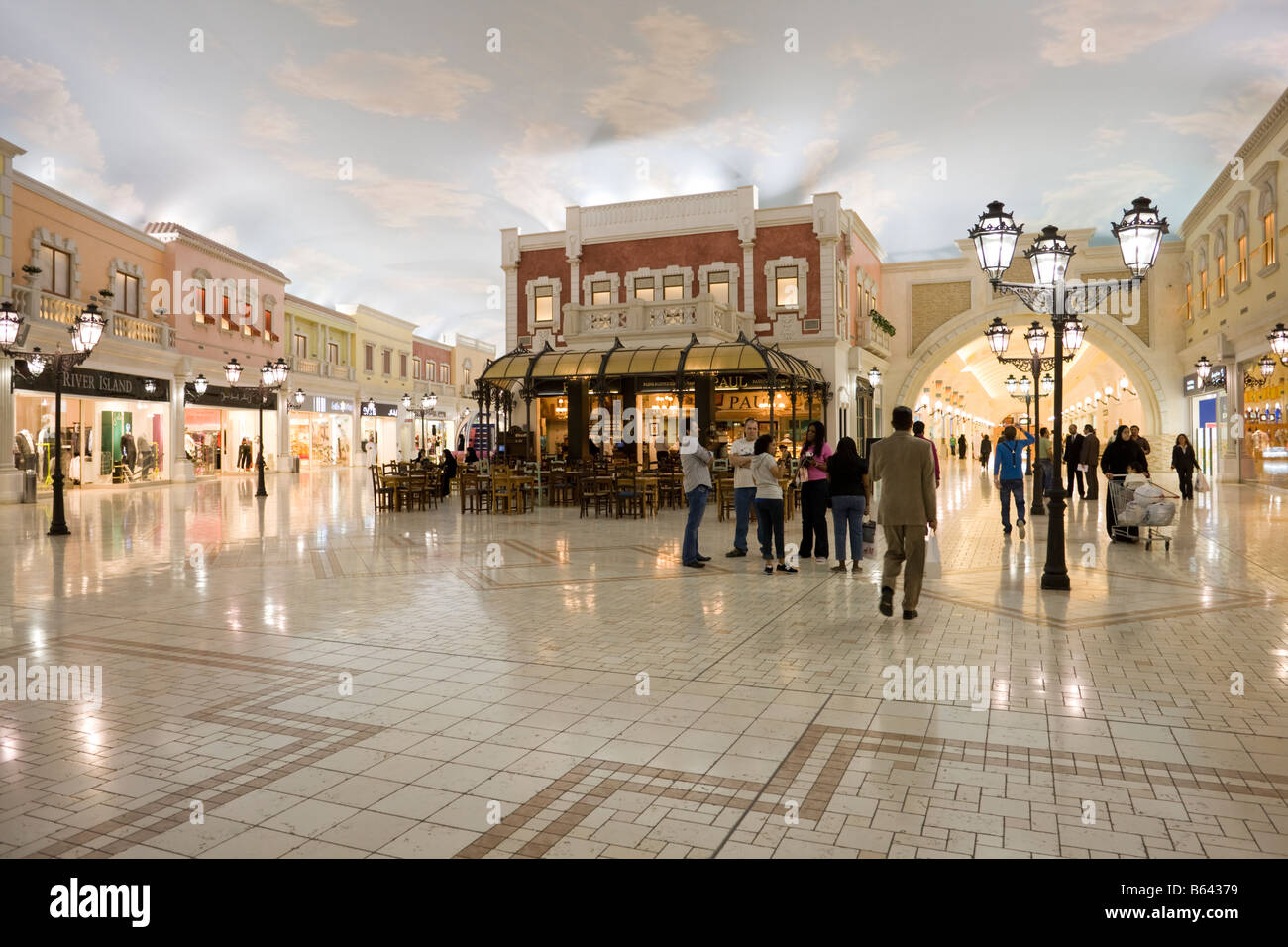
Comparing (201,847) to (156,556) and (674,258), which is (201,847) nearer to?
(156,556)

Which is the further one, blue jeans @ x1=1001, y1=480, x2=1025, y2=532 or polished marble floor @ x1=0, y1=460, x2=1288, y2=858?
blue jeans @ x1=1001, y1=480, x2=1025, y2=532

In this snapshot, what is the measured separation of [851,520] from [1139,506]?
4164 mm

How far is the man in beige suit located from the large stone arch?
29.3 metres

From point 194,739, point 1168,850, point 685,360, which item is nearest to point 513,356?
point 685,360

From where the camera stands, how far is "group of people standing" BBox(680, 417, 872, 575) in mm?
9094

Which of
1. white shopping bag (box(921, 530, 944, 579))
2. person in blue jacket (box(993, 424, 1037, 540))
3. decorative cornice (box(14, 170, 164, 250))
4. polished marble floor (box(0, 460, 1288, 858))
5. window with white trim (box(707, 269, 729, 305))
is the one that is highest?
decorative cornice (box(14, 170, 164, 250))

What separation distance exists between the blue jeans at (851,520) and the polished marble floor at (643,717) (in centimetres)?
42

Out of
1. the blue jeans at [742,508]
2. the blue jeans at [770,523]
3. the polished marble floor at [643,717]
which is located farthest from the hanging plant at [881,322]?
the blue jeans at [770,523]

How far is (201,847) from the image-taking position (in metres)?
2.97

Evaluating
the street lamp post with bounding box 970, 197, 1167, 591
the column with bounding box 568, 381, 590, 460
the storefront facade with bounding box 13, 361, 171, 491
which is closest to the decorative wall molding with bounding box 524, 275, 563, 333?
the column with bounding box 568, 381, 590, 460

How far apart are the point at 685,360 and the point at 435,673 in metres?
15.8

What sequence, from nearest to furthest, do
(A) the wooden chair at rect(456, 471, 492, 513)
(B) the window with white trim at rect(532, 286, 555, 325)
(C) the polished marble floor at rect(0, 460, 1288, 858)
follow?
1. (C) the polished marble floor at rect(0, 460, 1288, 858)
2. (A) the wooden chair at rect(456, 471, 492, 513)
3. (B) the window with white trim at rect(532, 286, 555, 325)

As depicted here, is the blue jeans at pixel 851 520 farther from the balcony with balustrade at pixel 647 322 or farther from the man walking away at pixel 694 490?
the balcony with balustrade at pixel 647 322

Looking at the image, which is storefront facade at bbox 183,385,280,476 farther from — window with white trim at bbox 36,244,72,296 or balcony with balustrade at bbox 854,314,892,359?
balcony with balustrade at bbox 854,314,892,359
